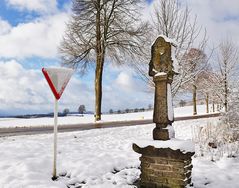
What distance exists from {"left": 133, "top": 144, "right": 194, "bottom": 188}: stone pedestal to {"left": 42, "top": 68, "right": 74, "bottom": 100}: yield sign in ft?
6.96

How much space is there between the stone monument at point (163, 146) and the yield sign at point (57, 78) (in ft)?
6.52

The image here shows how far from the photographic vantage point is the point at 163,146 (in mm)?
5453

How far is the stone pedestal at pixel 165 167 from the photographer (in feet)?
17.7

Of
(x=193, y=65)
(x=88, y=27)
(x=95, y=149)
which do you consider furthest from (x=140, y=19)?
(x=95, y=149)

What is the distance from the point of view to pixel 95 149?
912 cm

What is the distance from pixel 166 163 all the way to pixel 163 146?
1.17ft

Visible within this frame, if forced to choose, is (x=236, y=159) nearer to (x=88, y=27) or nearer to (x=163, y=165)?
(x=163, y=165)

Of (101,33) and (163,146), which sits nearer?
(163,146)

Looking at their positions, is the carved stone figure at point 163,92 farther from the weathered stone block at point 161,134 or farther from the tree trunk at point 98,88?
the tree trunk at point 98,88

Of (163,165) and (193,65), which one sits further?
(193,65)

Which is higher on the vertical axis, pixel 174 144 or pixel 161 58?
pixel 161 58

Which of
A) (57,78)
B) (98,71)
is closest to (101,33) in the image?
(98,71)

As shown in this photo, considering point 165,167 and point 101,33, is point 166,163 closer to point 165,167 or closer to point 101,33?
point 165,167

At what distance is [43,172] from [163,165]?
2.75m
